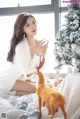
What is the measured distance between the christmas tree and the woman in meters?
0.31

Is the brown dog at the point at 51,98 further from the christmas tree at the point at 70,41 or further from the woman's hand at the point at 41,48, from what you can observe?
the woman's hand at the point at 41,48

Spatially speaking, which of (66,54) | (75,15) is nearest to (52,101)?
(66,54)

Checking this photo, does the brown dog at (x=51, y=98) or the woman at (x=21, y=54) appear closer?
the brown dog at (x=51, y=98)

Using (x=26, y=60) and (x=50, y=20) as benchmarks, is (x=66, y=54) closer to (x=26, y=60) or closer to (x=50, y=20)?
(x=26, y=60)

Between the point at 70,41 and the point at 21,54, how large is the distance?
→ 548mm

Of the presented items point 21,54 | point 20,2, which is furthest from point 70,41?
point 20,2

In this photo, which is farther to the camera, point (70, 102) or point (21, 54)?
point (21, 54)

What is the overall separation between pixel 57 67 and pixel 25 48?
1.40 ft

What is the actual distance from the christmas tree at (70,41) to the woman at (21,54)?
0.31m

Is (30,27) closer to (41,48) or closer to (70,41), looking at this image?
(41,48)

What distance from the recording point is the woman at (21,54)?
8.79 feet

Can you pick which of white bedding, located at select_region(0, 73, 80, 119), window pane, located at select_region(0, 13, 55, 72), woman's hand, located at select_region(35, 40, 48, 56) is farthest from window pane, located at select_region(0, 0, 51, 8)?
white bedding, located at select_region(0, 73, 80, 119)

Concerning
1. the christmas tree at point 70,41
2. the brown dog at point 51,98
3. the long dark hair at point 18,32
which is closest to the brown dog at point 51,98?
the brown dog at point 51,98

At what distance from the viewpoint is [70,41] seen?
7.59 ft
